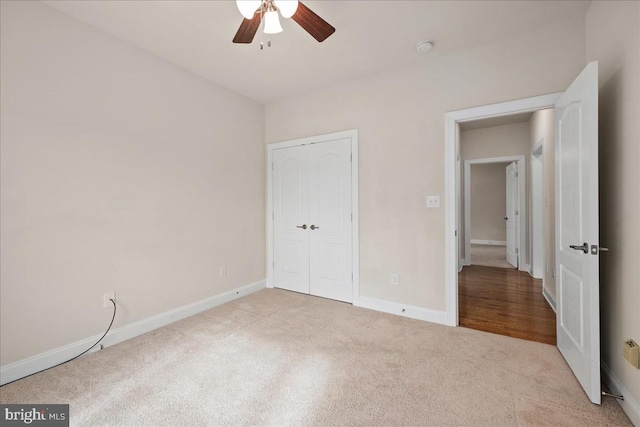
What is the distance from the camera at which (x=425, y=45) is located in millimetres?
2631

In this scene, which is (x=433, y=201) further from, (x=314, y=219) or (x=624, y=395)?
(x=624, y=395)

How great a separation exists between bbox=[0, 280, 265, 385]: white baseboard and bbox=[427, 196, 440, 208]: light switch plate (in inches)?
102

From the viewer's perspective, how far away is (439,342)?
250cm

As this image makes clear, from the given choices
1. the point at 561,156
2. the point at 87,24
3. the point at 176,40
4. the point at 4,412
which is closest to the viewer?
the point at 4,412

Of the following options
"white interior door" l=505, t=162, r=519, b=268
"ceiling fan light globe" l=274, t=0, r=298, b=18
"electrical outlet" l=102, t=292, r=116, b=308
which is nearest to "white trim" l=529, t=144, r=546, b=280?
"white interior door" l=505, t=162, r=519, b=268

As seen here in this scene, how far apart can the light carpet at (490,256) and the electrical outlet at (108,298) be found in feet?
19.9

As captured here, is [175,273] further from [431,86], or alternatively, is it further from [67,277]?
[431,86]

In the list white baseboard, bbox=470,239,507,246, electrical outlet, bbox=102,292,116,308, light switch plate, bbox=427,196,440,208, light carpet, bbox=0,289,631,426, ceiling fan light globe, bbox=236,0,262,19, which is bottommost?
light carpet, bbox=0,289,631,426

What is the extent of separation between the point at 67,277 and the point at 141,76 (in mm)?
1904

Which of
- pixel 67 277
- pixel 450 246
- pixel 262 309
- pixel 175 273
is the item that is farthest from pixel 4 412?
pixel 450 246

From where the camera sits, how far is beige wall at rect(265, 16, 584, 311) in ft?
8.14

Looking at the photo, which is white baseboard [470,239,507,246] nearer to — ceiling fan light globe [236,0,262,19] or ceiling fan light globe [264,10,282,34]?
ceiling fan light globe [264,10,282,34]

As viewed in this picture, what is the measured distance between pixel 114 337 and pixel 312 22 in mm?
2987

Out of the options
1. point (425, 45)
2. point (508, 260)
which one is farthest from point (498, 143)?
point (425, 45)
